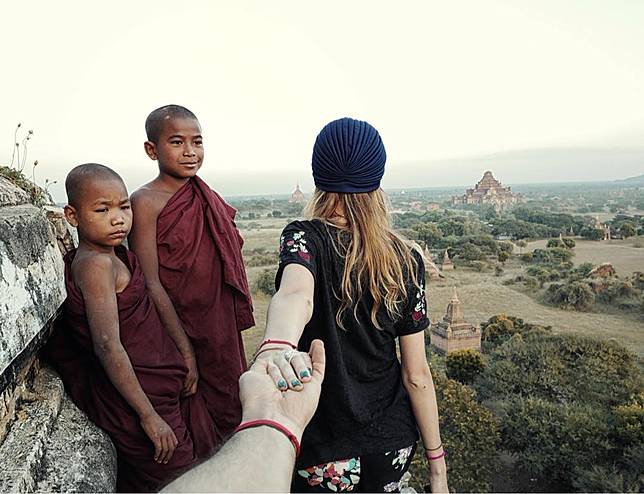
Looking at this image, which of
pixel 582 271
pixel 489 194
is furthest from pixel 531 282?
pixel 489 194

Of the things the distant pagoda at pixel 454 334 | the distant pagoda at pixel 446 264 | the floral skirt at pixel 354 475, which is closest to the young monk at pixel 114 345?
the floral skirt at pixel 354 475

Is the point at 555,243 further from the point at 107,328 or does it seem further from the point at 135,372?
the point at 107,328

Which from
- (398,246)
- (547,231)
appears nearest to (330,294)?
(398,246)

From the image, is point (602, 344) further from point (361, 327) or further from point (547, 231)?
point (547, 231)

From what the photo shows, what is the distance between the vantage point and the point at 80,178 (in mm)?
1672

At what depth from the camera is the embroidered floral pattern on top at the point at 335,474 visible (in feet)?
6.13

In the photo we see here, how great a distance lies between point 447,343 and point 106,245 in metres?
17.8

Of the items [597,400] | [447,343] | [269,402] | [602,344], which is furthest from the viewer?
[447,343]

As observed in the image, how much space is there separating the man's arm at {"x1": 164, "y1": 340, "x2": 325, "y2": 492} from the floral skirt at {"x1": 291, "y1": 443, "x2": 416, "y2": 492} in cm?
83

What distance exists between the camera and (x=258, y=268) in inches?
1391

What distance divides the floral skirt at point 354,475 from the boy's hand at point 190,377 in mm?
479

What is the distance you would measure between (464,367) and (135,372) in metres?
15.0

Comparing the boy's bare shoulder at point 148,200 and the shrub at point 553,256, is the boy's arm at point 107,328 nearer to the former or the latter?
the boy's bare shoulder at point 148,200

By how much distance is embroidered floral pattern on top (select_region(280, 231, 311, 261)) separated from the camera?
5.65 ft
